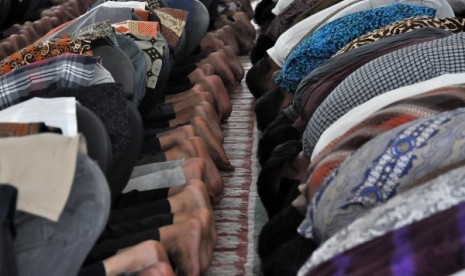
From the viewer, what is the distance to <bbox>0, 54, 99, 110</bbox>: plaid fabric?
1.66 m

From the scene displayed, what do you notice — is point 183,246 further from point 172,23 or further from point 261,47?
point 261,47

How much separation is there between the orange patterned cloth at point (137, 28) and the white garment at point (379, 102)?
2.60ft

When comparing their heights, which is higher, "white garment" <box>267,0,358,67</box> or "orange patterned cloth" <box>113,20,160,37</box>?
"orange patterned cloth" <box>113,20,160,37</box>

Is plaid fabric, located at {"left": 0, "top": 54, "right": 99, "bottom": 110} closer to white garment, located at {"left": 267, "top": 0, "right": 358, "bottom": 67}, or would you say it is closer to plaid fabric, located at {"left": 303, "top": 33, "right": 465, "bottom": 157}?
plaid fabric, located at {"left": 303, "top": 33, "right": 465, "bottom": 157}

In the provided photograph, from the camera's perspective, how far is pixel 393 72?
1.70 m

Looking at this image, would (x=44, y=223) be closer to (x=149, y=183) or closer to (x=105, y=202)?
(x=105, y=202)

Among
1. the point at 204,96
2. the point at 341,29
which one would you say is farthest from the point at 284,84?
the point at 204,96

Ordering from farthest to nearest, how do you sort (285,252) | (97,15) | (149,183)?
(97,15)
(149,183)
(285,252)

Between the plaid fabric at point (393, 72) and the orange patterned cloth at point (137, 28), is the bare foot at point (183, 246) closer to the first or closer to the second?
the plaid fabric at point (393, 72)

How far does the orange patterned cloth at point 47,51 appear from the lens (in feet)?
6.09

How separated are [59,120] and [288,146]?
0.82 m

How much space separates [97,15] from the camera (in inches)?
97.0

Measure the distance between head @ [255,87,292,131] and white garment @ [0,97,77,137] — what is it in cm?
124

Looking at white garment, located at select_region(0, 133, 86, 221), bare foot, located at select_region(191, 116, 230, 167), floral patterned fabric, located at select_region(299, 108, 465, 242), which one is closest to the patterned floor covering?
bare foot, located at select_region(191, 116, 230, 167)
